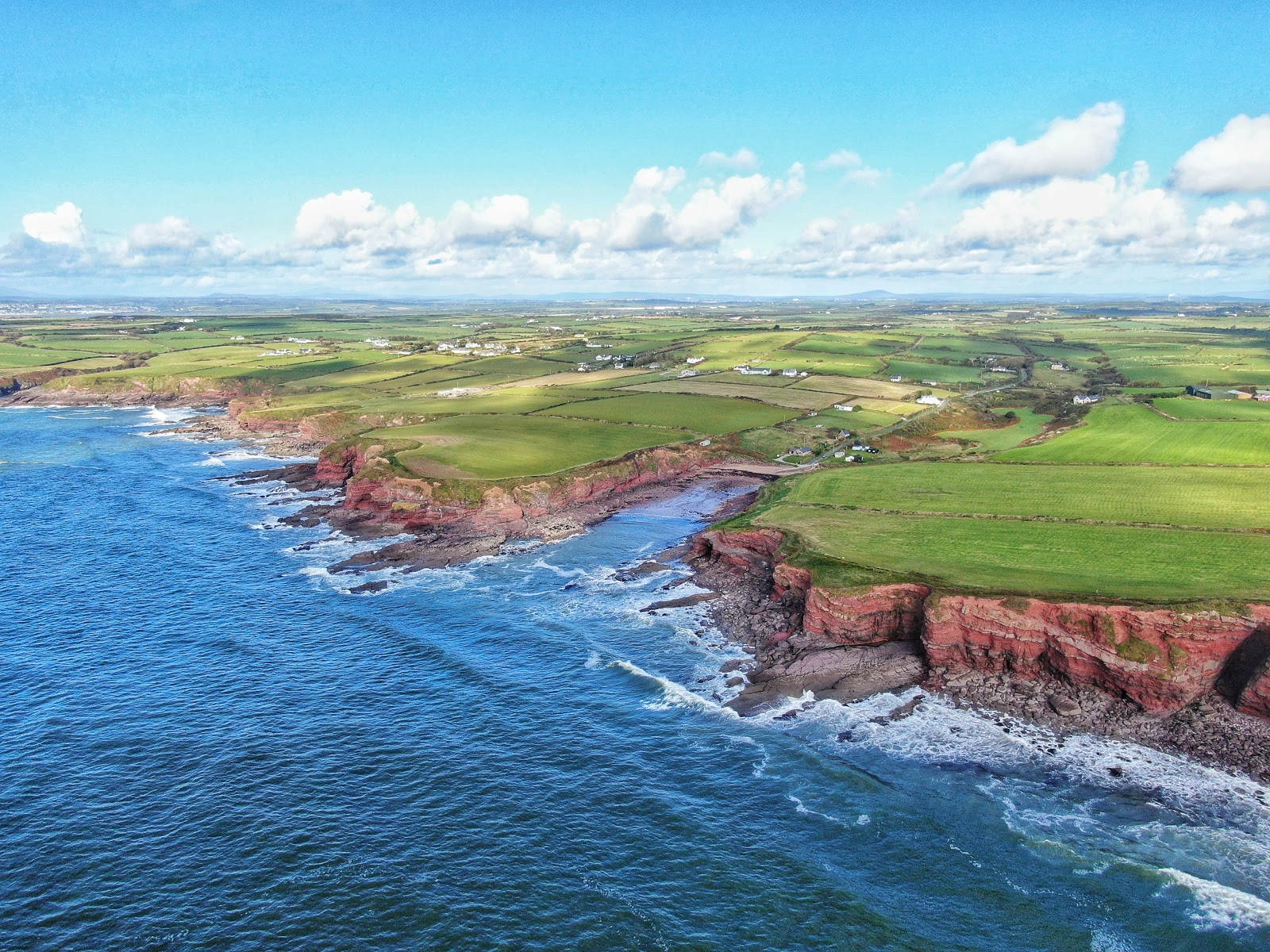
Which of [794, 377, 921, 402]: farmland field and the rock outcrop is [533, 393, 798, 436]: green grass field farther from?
the rock outcrop

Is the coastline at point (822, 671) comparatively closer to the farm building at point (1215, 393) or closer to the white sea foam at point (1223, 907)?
the white sea foam at point (1223, 907)

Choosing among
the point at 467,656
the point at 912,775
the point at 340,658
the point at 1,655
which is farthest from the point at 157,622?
the point at 912,775

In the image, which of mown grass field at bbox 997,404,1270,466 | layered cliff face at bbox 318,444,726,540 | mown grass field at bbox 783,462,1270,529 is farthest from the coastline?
mown grass field at bbox 997,404,1270,466

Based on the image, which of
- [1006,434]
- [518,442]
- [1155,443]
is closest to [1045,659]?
[1155,443]

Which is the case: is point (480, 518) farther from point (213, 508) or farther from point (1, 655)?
point (1, 655)

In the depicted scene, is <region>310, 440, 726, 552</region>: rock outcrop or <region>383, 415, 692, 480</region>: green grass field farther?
<region>383, 415, 692, 480</region>: green grass field

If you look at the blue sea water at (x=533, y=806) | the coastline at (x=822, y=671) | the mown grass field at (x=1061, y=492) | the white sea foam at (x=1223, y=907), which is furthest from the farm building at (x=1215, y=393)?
the white sea foam at (x=1223, y=907)
